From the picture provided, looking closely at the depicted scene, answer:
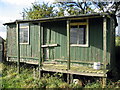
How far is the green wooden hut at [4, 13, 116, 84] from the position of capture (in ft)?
19.3

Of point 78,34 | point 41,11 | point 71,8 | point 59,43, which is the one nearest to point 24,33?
point 59,43

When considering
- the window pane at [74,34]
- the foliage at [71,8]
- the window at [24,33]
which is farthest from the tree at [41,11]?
the window pane at [74,34]

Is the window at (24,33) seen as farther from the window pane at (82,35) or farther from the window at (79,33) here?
the window pane at (82,35)

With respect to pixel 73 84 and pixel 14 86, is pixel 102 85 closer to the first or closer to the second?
pixel 73 84

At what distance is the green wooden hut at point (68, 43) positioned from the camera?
19.3 ft

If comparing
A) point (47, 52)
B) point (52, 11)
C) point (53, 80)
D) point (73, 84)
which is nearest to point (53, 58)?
point (47, 52)

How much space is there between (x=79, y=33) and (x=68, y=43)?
1412 mm

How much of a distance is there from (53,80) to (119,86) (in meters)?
2.71

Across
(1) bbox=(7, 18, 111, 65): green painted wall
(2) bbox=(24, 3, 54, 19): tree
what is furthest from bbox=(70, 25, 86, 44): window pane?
(2) bbox=(24, 3, 54, 19): tree

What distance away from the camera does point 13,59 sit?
29.2ft

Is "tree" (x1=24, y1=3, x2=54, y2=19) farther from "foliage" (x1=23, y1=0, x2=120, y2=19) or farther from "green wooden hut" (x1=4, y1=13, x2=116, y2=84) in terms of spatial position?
"green wooden hut" (x1=4, y1=13, x2=116, y2=84)

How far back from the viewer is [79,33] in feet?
22.4

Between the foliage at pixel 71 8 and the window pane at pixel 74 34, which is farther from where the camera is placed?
the foliage at pixel 71 8

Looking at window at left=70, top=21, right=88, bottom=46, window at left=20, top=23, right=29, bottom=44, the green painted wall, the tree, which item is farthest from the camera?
the tree
